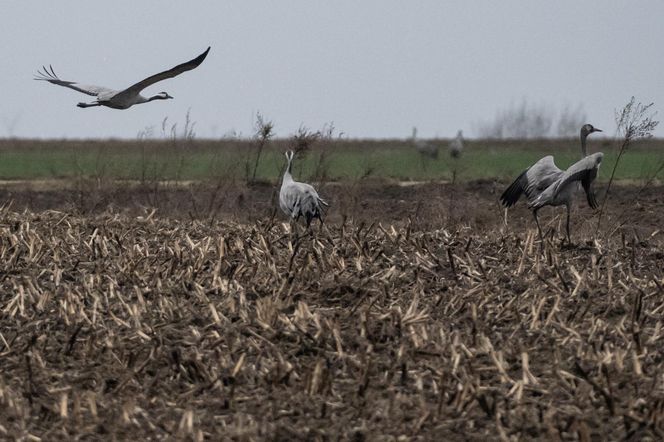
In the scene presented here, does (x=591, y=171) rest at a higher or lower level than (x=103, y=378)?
higher

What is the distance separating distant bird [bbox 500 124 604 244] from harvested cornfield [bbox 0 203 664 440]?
243 cm

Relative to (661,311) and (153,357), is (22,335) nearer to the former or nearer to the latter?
(153,357)

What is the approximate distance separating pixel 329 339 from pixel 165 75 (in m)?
6.96

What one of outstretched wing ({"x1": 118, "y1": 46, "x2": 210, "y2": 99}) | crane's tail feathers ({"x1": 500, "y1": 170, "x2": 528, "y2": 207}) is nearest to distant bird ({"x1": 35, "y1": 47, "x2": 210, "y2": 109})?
outstretched wing ({"x1": 118, "y1": 46, "x2": 210, "y2": 99})

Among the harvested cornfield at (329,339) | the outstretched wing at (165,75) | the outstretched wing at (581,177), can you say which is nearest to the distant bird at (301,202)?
the outstretched wing at (165,75)

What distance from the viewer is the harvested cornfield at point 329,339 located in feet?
20.1

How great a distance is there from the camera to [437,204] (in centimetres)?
1877

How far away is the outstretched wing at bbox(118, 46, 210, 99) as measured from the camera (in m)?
12.7

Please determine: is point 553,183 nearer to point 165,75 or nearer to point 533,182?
point 533,182

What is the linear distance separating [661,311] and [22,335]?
3.80 meters

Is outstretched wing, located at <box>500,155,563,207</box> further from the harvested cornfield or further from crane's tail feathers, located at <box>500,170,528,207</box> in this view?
the harvested cornfield

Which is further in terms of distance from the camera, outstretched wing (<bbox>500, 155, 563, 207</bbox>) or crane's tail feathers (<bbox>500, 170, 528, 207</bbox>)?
crane's tail feathers (<bbox>500, 170, 528, 207</bbox>)

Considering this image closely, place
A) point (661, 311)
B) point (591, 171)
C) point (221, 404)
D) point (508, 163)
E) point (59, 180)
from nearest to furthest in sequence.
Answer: point (221, 404) → point (661, 311) → point (591, 171) → point (59, 180) → point (508, 163)

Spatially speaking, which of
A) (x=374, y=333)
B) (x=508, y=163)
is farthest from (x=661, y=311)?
(x=508, y=163)
